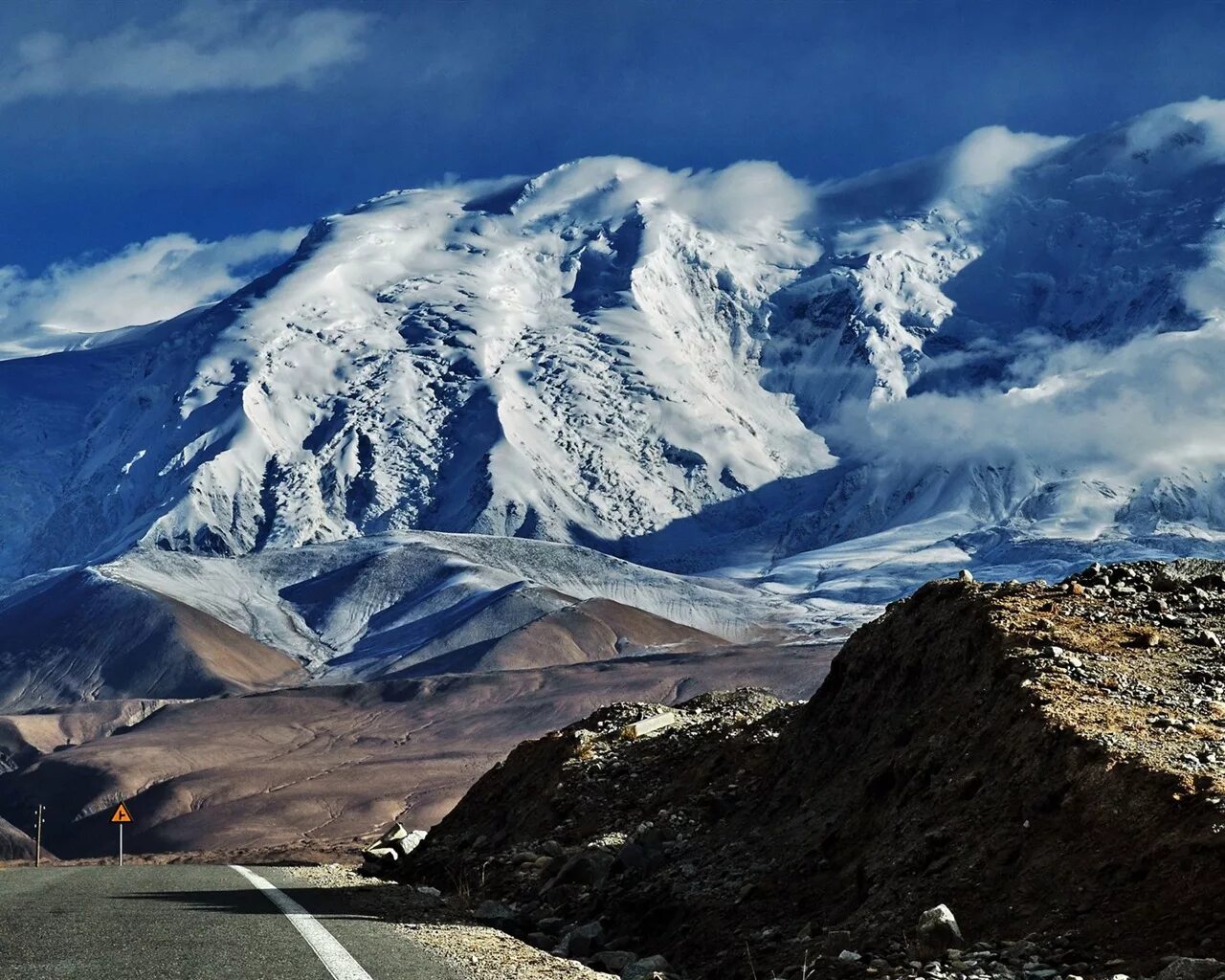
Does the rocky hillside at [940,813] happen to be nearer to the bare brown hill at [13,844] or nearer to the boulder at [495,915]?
the boulder at [495,915]

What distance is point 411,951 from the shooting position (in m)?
12.9

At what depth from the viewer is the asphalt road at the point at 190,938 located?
11133mm

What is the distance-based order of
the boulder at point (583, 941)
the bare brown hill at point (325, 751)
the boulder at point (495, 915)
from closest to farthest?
1. the boulder at point (583, 941)
2. the boulder at point (495, 915)
3. the bare brown hill at point (325, 751)

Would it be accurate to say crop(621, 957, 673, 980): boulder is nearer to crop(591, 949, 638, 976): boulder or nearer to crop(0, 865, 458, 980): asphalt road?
crop(591, 949, 638, 976): boulder

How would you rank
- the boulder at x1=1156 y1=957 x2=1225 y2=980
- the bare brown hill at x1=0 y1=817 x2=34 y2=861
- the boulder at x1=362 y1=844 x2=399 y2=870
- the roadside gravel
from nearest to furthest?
the boulder at x1=1156 y1=957 x2=1225 y2=980, the roadside gravel, the boulder at x1=362 y1=844 x2=399 y2=870, the bare brown hill at x1=0 y1=817 x2=34 y2=861

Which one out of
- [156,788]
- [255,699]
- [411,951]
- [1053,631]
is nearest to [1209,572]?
[1053,631]

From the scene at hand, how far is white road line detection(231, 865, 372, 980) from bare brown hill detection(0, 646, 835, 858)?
273ft

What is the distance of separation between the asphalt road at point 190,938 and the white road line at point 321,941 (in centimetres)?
1

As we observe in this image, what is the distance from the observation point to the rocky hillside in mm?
11570

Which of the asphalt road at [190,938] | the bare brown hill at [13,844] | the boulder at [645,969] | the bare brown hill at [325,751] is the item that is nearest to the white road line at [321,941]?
the asphalt road at [190,938]

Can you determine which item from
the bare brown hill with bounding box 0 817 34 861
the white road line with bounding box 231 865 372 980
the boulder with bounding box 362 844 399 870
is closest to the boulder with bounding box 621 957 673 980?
the white road line with bounding box 231 865 372 980

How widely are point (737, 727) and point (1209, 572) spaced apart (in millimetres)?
6517

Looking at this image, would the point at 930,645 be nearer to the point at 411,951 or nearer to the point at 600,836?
the point at 600,836

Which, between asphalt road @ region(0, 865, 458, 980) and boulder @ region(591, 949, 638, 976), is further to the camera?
boulder @ region(591, 949, 638, 976)
